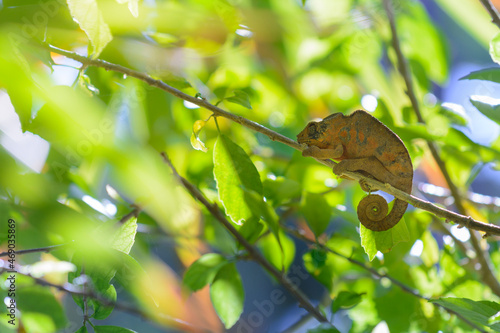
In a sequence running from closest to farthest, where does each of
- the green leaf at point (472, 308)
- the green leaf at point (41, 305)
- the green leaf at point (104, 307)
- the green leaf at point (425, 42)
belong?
the green leaf at point (472, 308) < the green leaf at point (104, 307) < the green leaf at point (41, 305) < the green leaf at point (425, 42)

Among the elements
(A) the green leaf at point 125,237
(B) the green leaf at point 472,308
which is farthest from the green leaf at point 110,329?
(B) the green leaf at point 472,308

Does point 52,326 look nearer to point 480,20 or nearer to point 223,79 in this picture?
point 223,79

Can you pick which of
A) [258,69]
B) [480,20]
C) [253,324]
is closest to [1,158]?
[253,324]

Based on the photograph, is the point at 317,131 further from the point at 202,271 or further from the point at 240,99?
the point at 202,271

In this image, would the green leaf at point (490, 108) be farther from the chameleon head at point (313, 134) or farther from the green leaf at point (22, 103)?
the green leaf at point (22, 103)

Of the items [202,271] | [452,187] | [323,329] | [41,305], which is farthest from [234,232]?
[452,187]

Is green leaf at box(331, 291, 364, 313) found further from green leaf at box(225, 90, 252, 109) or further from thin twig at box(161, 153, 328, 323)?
green leaf at box(225, 90, 252, 109)
